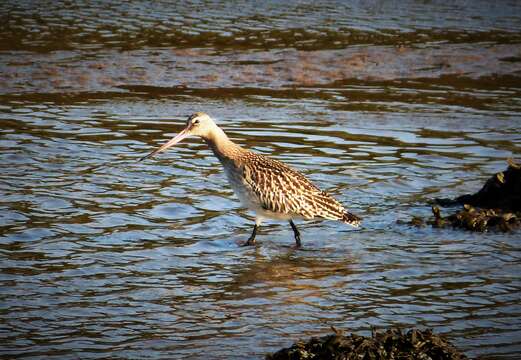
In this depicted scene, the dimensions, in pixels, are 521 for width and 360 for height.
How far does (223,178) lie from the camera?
11.2 meters

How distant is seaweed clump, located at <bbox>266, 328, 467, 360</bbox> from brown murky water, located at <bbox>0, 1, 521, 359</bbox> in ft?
1.24

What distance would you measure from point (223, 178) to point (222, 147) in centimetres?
141

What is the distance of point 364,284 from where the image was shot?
8188 millimetres

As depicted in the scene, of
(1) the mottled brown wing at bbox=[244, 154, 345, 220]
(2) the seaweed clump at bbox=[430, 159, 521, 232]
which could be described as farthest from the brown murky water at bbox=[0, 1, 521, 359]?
(1) the mottled brown wing at bbox=[244, 154, 345, 220]

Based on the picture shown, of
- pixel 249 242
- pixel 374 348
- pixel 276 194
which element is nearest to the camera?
pixel 374 348

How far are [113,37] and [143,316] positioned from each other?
10.2 meters

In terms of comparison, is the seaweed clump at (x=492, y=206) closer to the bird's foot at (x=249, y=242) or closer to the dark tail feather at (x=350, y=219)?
the dark tail feather at (x=350, y=219)

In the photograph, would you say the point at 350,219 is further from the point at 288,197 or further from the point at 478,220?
the point at 478,220

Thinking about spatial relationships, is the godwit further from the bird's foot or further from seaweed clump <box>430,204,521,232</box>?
seaweed clump <box>430,204,521,232</box>

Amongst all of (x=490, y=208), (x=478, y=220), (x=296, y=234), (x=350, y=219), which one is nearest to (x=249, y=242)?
(x=296, y=234)

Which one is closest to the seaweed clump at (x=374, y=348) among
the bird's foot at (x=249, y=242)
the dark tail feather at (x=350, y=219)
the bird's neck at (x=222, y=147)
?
the bird's foot at (x=249, y=242)

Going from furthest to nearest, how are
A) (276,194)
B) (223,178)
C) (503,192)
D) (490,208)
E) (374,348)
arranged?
(223,178), (503,192), (490,208), (276,194), (374,348)

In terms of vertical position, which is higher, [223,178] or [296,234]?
[223,178]

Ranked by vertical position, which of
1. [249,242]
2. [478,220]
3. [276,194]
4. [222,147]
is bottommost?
[249,242]
